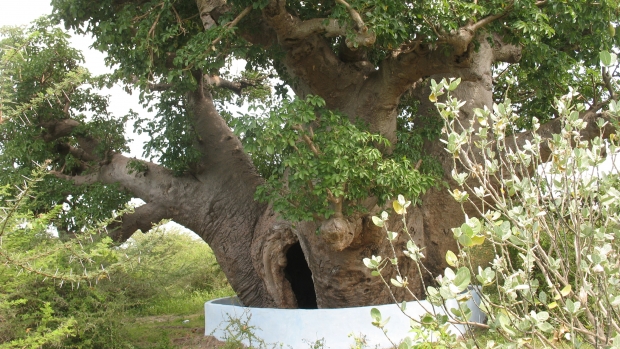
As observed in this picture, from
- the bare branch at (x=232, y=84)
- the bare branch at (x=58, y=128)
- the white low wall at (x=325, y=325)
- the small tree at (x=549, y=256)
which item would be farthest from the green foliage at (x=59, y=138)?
the small tree at (x=549, y=256)

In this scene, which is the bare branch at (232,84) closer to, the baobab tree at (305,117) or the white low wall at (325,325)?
the baobab tree at (305,117)

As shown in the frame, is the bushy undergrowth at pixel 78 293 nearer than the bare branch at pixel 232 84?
Yes

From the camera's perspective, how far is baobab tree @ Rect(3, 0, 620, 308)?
5074mm

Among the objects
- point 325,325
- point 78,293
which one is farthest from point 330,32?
point 78,293

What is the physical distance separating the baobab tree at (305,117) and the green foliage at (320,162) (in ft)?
0.05

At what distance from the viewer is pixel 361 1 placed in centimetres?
489

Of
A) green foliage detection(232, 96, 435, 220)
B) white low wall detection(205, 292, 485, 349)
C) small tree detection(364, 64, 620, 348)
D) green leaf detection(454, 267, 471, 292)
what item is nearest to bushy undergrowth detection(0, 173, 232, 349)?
white low wall detection(205, 292, 485, 349)

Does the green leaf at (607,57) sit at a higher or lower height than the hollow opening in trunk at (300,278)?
lower

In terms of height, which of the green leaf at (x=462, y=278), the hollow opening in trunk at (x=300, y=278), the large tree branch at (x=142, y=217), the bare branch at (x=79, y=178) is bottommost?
the green leaf at (x=462, y=278)

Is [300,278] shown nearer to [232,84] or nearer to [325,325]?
[325,325]

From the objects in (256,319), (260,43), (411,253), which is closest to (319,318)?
(256,319)

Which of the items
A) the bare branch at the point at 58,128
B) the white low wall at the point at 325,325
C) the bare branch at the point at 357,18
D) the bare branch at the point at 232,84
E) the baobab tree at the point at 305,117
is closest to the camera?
the bare branch at the point at 357,18

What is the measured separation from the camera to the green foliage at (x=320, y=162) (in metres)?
4.86

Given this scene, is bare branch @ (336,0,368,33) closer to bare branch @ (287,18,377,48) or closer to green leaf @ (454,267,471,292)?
bare branch @ (287,18,377,48)
